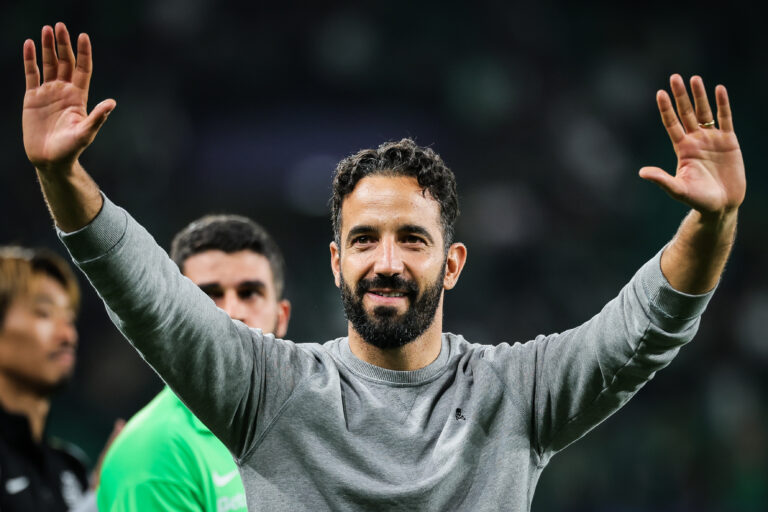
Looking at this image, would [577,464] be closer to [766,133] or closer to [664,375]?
[664,375]

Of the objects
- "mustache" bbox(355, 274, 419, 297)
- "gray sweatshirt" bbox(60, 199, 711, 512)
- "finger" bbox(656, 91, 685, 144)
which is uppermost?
"finger" bbox(656, 91, 685, 144)

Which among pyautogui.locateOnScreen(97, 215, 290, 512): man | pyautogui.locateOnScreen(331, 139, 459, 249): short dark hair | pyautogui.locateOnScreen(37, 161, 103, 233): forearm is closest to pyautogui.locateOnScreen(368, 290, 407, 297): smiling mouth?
Result: pyautogui.locateOnScreen(331, 139, 459, 249): short dark hair

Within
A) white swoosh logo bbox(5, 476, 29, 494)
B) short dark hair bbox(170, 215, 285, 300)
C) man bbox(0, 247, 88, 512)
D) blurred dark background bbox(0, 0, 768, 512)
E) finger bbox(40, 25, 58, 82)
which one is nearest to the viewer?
finger bbox(40, 25, 58, 82)

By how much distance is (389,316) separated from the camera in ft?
7.45

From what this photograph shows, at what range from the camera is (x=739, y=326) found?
904cm

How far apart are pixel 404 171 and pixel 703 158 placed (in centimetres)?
78

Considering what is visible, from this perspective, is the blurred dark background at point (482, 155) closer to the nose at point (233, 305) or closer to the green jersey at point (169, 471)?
the nose at point (233, 305)

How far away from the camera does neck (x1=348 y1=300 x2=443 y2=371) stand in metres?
2.34

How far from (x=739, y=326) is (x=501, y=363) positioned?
7.47 m

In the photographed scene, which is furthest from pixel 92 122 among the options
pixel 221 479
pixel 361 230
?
pixel 221 479

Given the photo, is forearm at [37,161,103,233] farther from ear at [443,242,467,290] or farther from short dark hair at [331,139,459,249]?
ear at [443,242,467,290]

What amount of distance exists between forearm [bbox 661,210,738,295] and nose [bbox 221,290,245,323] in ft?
5.58

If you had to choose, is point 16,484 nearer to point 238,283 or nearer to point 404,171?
point 238,283

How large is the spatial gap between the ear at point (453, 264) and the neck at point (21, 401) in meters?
2.60
